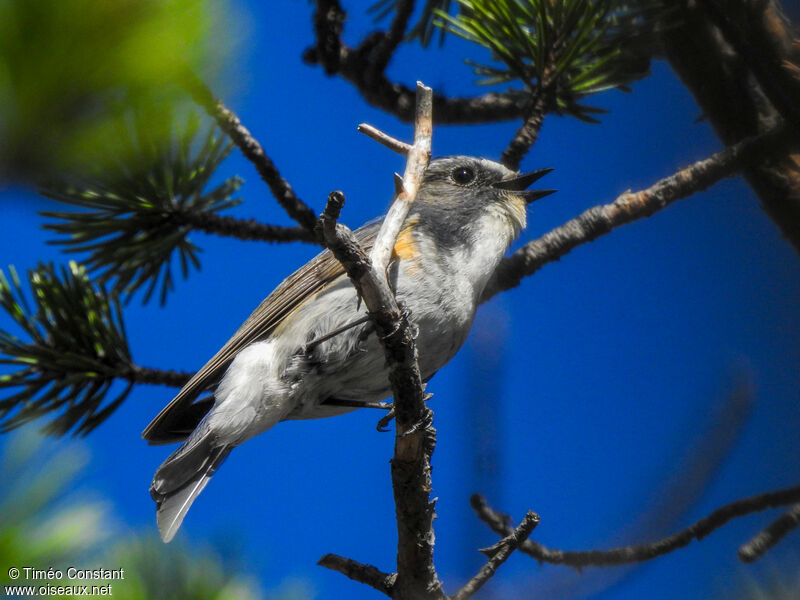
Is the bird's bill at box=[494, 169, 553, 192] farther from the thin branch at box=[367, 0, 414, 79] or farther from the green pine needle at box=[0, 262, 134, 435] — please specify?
the green pine needle at box=[0, 262, 134, 435]

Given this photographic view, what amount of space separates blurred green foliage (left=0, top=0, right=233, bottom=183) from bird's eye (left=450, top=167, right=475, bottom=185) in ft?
6.49

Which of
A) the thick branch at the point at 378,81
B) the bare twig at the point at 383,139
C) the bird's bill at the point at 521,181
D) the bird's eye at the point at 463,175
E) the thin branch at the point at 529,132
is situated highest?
the thick branch at the point at 378,81

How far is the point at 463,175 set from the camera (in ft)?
9.05

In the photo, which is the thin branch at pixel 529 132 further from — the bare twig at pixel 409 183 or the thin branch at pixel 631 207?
the bare twig at pixel 409 183

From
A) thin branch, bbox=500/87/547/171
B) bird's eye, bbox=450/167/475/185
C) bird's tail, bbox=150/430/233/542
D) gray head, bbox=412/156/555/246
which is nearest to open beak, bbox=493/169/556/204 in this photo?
gray head, bbox=412/156/555/246

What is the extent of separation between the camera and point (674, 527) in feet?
4.30

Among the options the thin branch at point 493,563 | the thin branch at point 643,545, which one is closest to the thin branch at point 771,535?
the thin branch at point 643,545

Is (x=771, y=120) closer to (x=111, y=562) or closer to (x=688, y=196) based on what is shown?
(x=688, y=196)

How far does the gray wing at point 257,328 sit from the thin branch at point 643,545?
2.66 ft

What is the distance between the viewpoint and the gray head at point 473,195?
251cm

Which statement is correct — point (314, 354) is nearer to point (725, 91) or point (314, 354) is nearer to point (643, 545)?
point (643, 545)

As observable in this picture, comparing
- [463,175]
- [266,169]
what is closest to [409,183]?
[266,169]

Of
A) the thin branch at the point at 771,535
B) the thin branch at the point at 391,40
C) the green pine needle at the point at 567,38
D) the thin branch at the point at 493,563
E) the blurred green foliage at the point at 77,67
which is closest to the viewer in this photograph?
the blurred green foliage at the point at 77,67

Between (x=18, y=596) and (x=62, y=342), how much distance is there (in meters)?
1.42
